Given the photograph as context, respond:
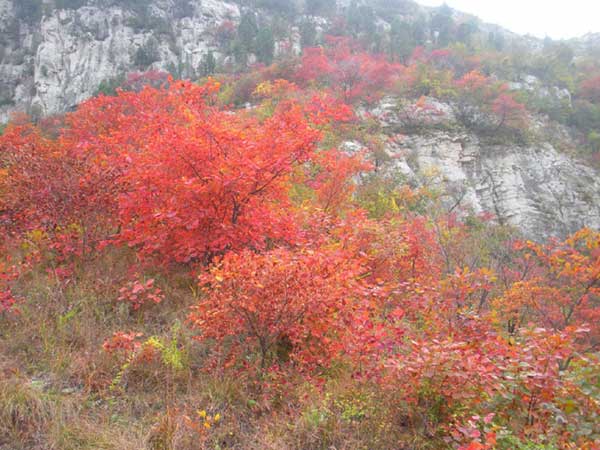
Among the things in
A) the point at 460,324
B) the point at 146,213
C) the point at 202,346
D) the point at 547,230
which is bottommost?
the point at 547,230

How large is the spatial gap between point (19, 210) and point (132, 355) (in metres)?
3.30

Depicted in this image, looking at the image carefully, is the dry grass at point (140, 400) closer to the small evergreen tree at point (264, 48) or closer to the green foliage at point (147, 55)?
the small evergreen tree at point (264, 48)

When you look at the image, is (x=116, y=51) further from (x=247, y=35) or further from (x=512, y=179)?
(x=512, y=179)

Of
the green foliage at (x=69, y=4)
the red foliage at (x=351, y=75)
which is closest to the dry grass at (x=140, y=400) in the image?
the red foliage at (x=351, y=75)

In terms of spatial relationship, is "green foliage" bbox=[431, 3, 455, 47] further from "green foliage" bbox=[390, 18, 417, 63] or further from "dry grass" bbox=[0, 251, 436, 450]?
"dry grass" bbox=[0, 251, 436, 450]

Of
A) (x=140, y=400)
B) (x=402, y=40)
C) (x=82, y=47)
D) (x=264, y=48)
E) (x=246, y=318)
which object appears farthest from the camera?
(x=82, y=47)

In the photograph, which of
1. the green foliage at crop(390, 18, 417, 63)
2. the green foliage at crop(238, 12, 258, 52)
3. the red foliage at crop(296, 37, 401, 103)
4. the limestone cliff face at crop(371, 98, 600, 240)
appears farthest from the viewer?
the green foliage at crop(238, 12, 258, 52)

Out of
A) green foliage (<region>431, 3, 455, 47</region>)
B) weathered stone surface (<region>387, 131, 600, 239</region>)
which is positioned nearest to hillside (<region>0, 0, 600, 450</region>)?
weathered stone surface (<region>387, 131, 600, 239</region>)

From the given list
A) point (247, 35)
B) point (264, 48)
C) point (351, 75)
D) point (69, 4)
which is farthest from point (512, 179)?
point (69, 4)

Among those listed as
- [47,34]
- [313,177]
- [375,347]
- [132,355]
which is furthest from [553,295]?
[47,34]

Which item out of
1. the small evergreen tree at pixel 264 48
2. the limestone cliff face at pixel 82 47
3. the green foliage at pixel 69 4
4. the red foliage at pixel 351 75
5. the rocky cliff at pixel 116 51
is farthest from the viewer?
the green foliage at pixel 69 4

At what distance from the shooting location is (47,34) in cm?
5219

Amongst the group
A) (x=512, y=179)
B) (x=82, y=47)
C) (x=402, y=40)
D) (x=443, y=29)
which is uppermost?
(x=443, y=29)

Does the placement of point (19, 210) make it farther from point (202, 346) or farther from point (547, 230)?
point (547, 230)
